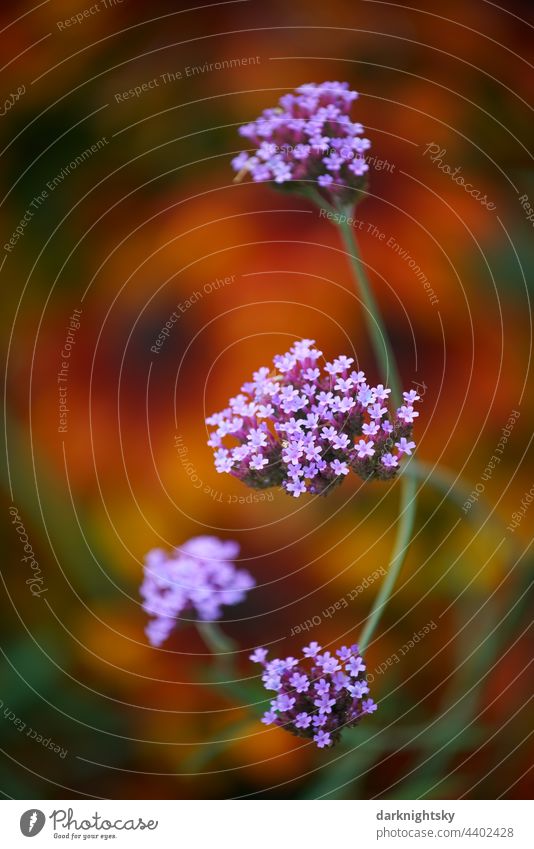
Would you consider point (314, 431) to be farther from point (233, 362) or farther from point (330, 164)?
point (330, 164)

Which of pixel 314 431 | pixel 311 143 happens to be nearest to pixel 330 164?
pixel 311 143

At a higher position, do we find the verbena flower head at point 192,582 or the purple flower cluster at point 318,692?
the verbena flower head at point 192,582

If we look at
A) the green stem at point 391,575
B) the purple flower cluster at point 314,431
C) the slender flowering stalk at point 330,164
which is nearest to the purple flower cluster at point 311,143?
the slender flowering stalk at point 330,164

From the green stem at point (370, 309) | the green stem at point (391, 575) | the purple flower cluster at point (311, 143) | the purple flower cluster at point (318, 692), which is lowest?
the purple flower cluster at point (318, 692)

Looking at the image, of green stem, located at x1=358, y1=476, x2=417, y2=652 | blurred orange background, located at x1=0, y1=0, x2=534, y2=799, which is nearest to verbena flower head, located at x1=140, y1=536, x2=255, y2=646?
blurred orange background, located at x1=0, y1=0, x2=534, y2=799

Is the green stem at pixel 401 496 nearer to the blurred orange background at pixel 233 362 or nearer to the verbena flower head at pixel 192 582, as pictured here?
the blurred orange background at pixel 233 362

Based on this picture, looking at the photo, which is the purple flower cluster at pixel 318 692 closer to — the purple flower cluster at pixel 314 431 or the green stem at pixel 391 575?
the green stem at pixel 391 575
